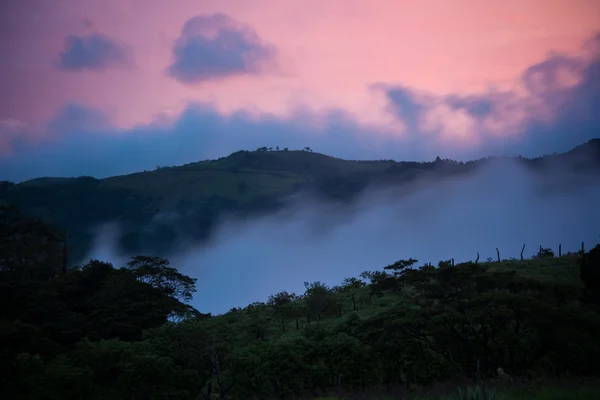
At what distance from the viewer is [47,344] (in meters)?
46.2

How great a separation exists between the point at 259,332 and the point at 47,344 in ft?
70.6

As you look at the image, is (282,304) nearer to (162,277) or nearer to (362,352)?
(162,277)

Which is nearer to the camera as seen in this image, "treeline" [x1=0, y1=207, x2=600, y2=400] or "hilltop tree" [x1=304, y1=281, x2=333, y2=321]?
"treeline" [x1=0, y1=207, x2=600, y2=400]

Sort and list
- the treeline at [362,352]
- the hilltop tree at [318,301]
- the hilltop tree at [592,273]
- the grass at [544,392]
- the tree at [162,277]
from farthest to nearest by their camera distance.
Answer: the tree at [162,277] < the hilltop tree at [318,301] < the hilltop tree at [592,273] < the treeline at [362,352] < the grass at [544,392]

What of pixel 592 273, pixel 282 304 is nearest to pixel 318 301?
pixel 282 304

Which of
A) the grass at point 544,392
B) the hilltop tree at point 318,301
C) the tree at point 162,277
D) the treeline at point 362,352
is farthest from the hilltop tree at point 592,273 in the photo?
the tree at point 162,277

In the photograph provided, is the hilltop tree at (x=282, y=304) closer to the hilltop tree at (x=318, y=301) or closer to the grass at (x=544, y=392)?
the hilltop tree at (x=318, y=301)

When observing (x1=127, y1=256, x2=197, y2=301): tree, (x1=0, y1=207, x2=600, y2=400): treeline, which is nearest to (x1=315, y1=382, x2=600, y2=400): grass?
(x1=0, y1=207, x2=600, y2=400): treeline

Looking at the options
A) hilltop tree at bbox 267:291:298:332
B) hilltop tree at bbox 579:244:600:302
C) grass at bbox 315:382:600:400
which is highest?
hilltop tree at bbox 579:244:600:302

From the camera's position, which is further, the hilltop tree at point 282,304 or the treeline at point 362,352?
the hilltop tree at point 282,304

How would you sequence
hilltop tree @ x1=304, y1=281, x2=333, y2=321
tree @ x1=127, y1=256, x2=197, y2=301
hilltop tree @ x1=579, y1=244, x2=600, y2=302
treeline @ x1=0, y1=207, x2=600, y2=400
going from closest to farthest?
treeline @ x1=0, y1=207, x2=600, y2=400, hilltop tree @ x1=579, y1=244, x2=600, y2=302, hilltop tree @ x1=304, y1=281, x2=333, y2=321, tree @ x1=127, y1=256, x2=197, y2=301

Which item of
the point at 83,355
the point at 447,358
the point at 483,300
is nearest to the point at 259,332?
the point at 83,355

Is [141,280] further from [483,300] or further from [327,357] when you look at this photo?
[483,300]

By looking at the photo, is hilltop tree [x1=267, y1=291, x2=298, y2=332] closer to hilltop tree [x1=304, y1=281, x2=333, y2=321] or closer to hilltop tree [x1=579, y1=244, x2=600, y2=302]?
hilltop tree [x1=304, y1=281, x2=333, y2=321]
